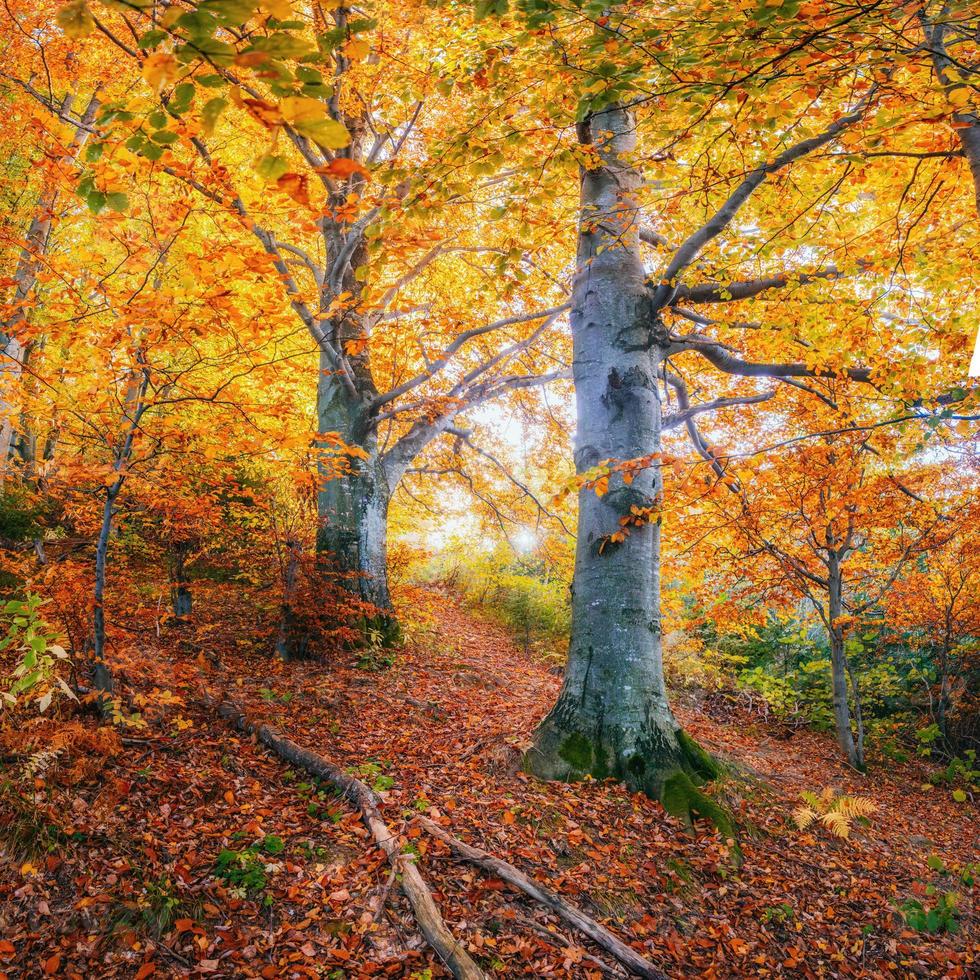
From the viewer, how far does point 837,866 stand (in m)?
4.15

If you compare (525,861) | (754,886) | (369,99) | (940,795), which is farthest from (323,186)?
(940,795)

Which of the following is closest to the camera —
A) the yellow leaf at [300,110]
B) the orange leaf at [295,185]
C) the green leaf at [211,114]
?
the yellow leaf at [300,110]

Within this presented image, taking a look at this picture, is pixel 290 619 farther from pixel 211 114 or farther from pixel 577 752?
pixel 211 114

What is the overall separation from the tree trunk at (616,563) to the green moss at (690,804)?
4 centimetres

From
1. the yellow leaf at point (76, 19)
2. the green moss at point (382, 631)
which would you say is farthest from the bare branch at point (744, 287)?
the green moss at point (382, 631)

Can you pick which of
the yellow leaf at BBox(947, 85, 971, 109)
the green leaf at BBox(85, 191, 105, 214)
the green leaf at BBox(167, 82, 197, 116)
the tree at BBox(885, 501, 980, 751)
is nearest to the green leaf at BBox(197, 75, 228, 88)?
the green leaf at BBox(167, 82, 197, 116)

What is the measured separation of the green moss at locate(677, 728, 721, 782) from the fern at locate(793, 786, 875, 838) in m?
0.75

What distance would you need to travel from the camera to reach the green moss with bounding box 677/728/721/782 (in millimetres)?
4488

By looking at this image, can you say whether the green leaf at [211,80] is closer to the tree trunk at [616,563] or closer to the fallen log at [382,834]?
the tree trunk at [616,563]

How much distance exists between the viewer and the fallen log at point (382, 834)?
269 cm

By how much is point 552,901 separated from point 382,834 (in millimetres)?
1063

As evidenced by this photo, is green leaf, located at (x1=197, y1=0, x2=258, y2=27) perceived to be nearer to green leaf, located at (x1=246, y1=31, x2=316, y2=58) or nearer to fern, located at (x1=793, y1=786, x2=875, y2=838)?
green leaf, located at (x1=246, y1=31, x2=316, y2=58)

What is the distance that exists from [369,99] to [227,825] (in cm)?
794

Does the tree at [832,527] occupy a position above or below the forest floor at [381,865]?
above
